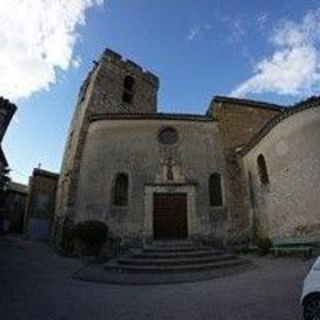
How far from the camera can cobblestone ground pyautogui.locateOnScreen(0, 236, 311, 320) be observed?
629 cm

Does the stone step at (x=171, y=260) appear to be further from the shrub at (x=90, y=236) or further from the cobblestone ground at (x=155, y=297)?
the shrub at (x=90, y=236)

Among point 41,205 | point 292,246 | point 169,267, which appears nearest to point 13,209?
point 41,205

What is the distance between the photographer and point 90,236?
1528 centimetres

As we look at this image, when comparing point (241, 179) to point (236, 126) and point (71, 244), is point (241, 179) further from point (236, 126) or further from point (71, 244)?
point (71, 244)

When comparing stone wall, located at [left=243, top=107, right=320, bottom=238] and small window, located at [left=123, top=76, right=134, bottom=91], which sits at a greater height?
small window, located at [left=123, top=76, right=134, bottom=91]

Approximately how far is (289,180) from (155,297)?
8291 mm

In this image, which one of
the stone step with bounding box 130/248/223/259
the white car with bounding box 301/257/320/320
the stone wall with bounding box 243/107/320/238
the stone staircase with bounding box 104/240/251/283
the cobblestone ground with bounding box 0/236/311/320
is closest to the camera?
the white car with bounding box 301/257/320/320

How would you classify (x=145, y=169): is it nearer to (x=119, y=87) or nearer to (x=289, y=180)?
(x=289, y=180)

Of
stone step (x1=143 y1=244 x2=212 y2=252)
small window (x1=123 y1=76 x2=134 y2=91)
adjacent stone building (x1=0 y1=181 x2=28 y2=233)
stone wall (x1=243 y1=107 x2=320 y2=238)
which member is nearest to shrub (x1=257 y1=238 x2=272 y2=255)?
stone wall (x1=243 y1=107 x2=320 y2=238)

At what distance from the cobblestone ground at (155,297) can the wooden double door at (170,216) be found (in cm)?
567

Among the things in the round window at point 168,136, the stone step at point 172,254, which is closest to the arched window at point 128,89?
the round window at point 168,136

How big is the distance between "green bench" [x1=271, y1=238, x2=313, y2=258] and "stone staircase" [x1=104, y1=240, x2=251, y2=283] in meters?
1.58

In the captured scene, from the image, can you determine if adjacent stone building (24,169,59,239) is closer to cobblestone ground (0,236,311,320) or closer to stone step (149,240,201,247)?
stone step (149,240,201,247)

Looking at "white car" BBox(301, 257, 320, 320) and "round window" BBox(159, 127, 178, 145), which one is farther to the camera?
"round window" BBox(159, 127, 178, 145)
